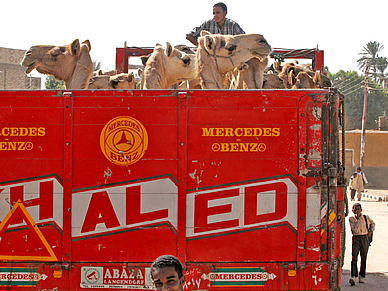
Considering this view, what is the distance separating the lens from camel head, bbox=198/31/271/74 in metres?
7.11

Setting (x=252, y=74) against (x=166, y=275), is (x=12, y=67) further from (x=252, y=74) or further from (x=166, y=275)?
(x=166, y=275)

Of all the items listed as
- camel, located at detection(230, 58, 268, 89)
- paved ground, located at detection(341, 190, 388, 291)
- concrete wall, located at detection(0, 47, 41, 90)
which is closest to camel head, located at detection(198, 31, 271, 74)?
camel, located at detection(230, 58, 268, 89)

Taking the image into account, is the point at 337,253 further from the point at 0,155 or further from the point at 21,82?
the point at 21,82

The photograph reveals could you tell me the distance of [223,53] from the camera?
7.29 metres

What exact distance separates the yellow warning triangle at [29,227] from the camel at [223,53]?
132 inches

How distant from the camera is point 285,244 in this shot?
4809mm

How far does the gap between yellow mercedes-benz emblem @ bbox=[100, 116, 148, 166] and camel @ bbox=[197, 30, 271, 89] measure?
8.78 feet

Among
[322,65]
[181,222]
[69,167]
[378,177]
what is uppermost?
[322,65]

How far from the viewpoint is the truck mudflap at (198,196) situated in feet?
15.8

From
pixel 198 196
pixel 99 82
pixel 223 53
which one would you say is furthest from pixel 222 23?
pixel 198 196

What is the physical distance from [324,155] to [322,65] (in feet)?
17.4

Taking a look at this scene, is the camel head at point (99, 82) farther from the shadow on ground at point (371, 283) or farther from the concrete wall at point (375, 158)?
the concrete wall at point (375, 158)

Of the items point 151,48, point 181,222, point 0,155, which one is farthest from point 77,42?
point 181,222

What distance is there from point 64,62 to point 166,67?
1476 mm
